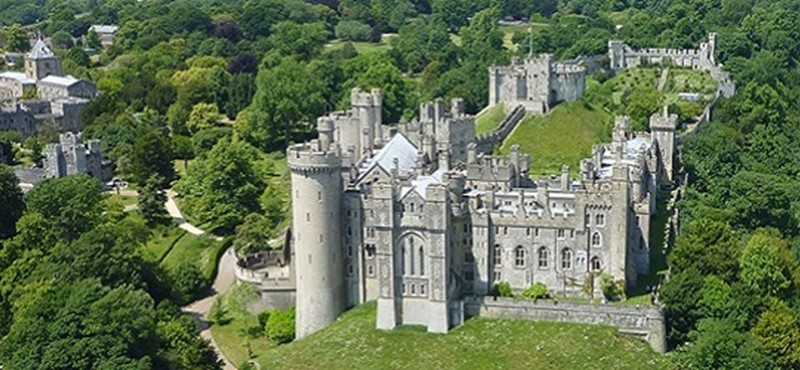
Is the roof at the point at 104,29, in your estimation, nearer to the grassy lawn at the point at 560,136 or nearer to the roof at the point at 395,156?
the grassy lawn at the point at 560,136

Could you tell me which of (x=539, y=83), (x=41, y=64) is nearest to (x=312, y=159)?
(x=539, y=83)

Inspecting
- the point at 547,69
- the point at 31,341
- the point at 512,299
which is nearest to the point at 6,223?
the point at 31,341

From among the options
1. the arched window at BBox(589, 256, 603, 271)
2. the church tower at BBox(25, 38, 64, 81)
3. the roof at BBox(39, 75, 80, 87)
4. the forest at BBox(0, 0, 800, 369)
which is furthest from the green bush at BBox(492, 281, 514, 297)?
the church tower at BBox(25, 38, 64, 81)

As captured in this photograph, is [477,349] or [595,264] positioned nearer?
[477,349]

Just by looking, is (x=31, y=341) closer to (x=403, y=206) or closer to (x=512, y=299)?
(x=403, y=206)

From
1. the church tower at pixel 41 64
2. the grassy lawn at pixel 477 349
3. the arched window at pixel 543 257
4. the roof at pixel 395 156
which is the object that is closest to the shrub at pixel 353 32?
the church tower at pixel 41 64

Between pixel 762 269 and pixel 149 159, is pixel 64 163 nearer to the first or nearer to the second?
pixel 149 159

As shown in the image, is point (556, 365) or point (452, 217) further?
point (452, 217)
